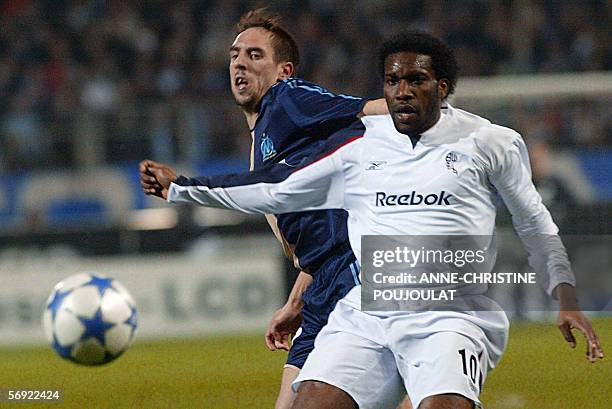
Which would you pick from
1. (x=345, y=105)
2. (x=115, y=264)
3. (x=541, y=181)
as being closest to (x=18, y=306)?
(x=115, y=264)

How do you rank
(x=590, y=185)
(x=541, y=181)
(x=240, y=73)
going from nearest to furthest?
(x=240, y=73)
(x=541, y=181)
(x=590, y=185)

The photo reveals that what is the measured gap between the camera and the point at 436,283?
3.74 meters

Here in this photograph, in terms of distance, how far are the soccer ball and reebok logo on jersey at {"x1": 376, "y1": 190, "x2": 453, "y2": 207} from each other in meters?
2.55

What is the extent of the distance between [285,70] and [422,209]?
1451 millimetres

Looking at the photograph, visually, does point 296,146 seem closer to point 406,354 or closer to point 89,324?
point 406,354

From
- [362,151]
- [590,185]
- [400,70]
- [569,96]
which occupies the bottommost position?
[590,185]

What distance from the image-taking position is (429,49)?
384 centimetres

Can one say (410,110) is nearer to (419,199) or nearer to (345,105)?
(419,199)

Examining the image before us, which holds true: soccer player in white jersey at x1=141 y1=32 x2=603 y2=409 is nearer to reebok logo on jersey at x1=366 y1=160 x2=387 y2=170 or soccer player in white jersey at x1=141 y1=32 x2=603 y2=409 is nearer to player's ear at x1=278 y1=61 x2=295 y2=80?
reebok logo on jersey at x1=366 y1=160 x2=387 y2=170

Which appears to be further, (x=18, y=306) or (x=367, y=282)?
(x=18, y=306)

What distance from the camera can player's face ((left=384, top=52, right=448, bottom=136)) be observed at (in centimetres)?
379

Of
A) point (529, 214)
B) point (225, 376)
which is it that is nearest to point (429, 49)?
point (529, 214)

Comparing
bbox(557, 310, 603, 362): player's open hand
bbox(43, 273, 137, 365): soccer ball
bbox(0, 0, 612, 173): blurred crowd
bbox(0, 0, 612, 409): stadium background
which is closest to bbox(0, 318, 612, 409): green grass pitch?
bbox(0, 0, 612, 409): stadium background

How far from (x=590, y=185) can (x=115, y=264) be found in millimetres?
4819
